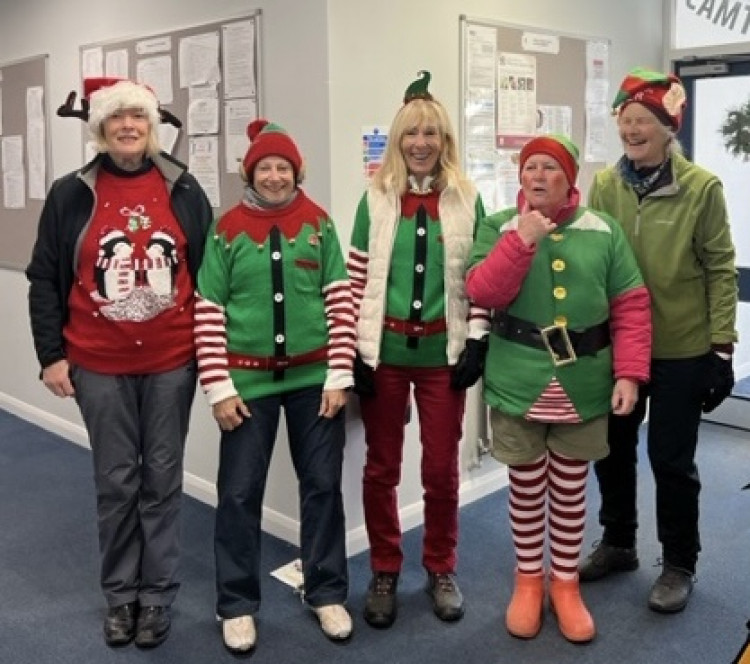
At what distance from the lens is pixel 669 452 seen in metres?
2.59

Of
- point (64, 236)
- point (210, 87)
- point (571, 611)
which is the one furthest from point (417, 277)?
point (210, 87)

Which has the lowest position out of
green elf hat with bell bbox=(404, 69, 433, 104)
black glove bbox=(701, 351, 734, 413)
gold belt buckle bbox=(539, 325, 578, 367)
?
black glove bbox=(701, 351, 734, 413)

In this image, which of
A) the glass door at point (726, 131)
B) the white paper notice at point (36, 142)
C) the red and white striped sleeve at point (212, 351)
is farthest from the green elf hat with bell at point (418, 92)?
the white paper notice at point (36, 142)

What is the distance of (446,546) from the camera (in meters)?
2.69

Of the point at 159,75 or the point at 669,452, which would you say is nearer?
the point at 669,452

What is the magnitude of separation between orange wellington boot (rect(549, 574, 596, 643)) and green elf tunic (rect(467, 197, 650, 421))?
53 centimetres

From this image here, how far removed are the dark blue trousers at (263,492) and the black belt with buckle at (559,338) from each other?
20.8 inches

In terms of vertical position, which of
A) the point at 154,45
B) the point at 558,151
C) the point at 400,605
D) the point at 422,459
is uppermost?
the point at 154,45

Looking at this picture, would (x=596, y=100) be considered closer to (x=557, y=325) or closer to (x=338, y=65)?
(x=338, y=65)

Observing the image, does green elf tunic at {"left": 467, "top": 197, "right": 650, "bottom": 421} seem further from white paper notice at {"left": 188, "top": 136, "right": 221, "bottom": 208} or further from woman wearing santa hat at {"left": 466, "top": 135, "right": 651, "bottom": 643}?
white paper notice at {"left": 188, "top": 136, "right": 221, "bottom": 208}

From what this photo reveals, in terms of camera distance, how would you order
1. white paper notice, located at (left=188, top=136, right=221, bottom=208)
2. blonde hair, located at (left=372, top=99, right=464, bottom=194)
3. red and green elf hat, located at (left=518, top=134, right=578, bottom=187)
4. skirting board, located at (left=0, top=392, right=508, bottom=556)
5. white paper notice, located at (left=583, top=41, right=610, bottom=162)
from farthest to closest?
white paper notice, located at (left=583, top=41, right=610, bottom=162)
white paper notice, located at (left=188, top=136, right=221, bottom=208)
skirting board, located at (left=0, top=392, right=508, bottom=556)
blonde hair, located at (left=372, top=99, right=464, bottom=194)
red and green elf hat, located at (left=518, top=134, right=578, bottom=187)

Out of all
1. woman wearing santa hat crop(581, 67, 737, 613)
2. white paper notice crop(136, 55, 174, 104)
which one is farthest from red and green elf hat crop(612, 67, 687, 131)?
white paper notice crop(136, 55, 174, 104)

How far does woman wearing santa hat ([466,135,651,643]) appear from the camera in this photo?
2285 mm

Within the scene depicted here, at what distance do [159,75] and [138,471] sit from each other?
163 centimetres
